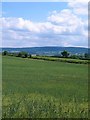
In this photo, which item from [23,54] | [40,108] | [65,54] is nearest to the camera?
[40,108]

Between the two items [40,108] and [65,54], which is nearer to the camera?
[40,108]

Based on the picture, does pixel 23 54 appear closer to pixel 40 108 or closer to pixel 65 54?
pixel 65 54

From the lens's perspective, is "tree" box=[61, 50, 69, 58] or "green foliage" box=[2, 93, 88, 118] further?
"tree" box=[61, 50, 69, 58]

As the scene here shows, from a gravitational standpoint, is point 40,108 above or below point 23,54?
below

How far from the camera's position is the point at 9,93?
586 inches

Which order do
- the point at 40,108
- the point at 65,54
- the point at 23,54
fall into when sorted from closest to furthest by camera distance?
the point at 40,108
the point at 65,54
the point at 23,54

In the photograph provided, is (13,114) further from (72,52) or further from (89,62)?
(72,52)

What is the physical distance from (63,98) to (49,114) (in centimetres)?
386

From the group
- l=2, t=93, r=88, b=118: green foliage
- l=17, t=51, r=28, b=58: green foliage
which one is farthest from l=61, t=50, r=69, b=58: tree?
l=2, t=93, r=88, b=118: green foliage

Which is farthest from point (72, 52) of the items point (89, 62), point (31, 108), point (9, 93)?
point (31, 108)

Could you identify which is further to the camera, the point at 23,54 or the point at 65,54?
the point at 23,54

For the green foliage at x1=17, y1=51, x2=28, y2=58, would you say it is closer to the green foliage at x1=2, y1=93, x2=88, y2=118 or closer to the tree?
the tree

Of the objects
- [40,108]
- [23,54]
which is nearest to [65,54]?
[23,54]

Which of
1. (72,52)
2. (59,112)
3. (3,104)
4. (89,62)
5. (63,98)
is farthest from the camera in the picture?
(72,52)
